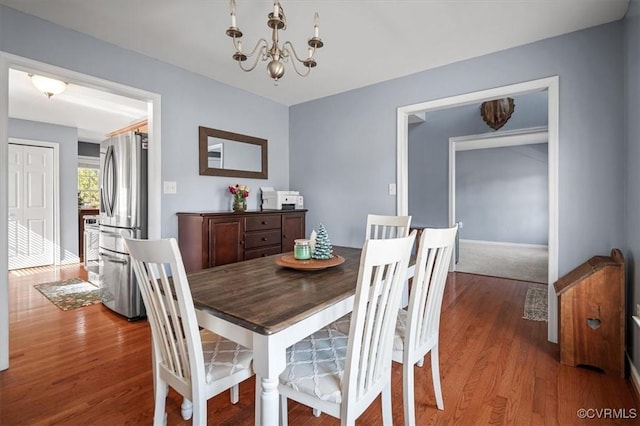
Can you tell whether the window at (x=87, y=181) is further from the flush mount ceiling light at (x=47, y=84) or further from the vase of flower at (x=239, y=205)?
the vase of flower at (x=239, y=205)

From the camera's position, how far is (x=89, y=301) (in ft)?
10.9

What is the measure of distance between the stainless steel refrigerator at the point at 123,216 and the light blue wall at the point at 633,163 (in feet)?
11.9

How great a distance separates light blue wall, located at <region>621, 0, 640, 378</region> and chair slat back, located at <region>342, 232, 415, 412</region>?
1.69 metres

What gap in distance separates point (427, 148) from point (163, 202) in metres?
3.83

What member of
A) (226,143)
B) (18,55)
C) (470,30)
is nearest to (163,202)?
(226,143)

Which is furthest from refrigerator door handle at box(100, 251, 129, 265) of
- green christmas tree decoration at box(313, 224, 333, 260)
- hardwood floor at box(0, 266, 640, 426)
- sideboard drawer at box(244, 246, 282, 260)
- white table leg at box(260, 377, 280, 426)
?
white table leg at box(260, 377, 280, 426)

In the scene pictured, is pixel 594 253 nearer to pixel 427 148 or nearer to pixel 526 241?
pixel 427 148

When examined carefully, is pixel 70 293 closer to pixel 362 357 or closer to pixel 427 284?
pixel 362 357

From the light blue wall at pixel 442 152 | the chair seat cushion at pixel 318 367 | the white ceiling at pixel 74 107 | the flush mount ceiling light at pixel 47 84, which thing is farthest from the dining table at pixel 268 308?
the light blue wall at pixel 442 152

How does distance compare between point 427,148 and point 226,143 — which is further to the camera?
point 427,148

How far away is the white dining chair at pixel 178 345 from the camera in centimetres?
104

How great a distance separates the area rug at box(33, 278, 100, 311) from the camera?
10.7 feet

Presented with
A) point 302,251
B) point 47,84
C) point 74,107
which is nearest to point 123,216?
point 47,84

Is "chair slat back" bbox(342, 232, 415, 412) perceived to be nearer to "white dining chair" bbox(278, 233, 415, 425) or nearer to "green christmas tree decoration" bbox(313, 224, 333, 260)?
"white dining chair" bbox(278, 233, 415, 425)
